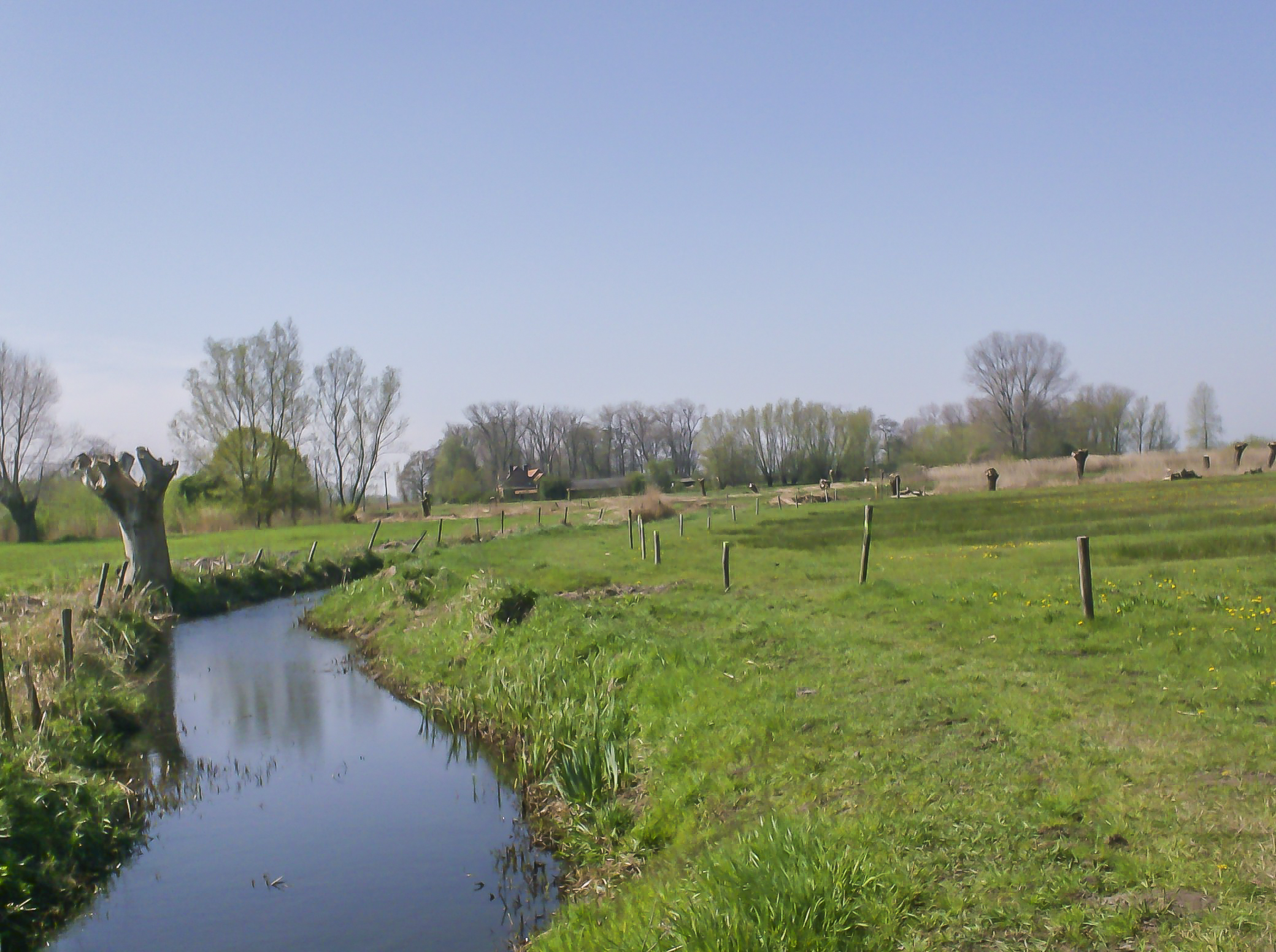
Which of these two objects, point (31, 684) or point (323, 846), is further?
point (31, 684)

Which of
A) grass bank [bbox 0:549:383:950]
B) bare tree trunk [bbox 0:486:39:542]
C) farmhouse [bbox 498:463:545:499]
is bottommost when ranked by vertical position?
grass bank [bbox 0:549:383:950]

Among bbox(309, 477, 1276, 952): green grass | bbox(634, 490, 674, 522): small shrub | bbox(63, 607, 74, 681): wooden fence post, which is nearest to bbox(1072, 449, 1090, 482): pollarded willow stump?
bbox(634, 490, 674, 522): small shrub

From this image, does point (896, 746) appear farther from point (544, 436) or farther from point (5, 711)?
point (544, 436)

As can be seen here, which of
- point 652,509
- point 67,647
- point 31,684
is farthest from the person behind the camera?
point 652,509

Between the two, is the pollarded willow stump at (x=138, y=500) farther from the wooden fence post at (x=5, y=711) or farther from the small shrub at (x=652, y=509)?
the small shrub at (x=652, y=509)

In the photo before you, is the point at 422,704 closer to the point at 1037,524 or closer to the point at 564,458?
the point at 1037,524

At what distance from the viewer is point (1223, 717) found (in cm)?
976

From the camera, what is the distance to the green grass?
653 cm

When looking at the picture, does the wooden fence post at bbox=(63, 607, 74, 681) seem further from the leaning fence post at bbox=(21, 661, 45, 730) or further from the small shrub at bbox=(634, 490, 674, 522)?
the small shrub at bbox=(634, 490, 674, 522)

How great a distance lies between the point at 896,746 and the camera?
32.2ft

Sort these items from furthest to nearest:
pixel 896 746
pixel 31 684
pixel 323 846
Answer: pixel 31 684 < pixel 323 846 < pixel 896 746

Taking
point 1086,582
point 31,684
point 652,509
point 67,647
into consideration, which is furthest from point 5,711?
point 652,509

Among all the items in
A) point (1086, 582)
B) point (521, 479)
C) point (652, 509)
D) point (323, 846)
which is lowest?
point (323, 846)

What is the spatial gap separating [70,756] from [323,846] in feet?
12.3
